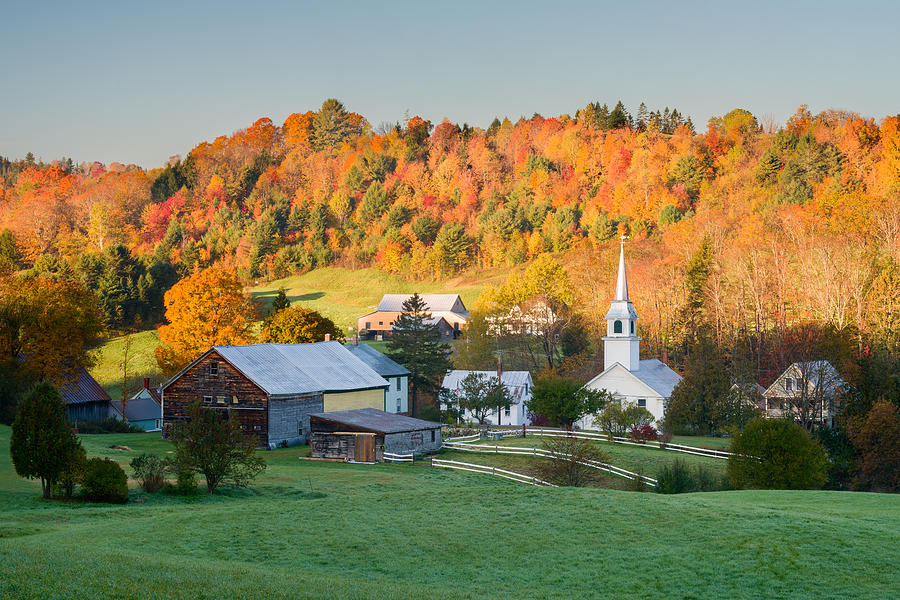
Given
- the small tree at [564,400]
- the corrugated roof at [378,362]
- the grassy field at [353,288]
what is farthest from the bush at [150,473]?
the grassy field at [353,288]

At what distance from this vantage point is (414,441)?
50.8 meters

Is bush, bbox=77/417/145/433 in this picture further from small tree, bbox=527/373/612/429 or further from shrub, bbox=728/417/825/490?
shrub, bbox=728/417/825/490

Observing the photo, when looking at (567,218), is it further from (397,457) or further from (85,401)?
(397,457)

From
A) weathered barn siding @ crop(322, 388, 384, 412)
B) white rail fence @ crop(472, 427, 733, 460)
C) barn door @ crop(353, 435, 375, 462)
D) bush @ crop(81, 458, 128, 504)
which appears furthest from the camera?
weathered barn siding @ crop(322, 388, 384, 412)

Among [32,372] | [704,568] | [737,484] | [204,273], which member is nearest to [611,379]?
[737,484]

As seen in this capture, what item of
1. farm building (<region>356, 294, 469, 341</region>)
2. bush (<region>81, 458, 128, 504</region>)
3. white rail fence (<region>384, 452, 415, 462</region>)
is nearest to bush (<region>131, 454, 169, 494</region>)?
bush (<region>81, 458, 128, 504</region>)

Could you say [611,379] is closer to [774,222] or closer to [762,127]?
[774,222]

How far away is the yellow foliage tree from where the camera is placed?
71312 millimetres

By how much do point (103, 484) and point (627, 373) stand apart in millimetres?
44231

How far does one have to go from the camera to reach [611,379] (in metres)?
68.0

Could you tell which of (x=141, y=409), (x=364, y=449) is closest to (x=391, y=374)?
(x=141, y=409)

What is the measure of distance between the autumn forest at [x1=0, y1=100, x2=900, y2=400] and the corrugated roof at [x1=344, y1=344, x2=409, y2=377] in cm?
2478

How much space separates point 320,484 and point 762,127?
134 metres

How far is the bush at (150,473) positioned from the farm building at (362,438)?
1401 cm
